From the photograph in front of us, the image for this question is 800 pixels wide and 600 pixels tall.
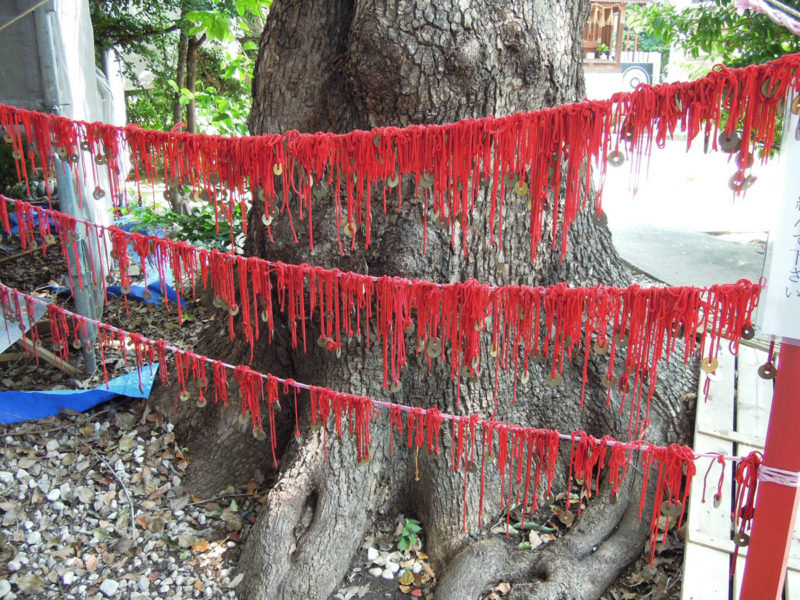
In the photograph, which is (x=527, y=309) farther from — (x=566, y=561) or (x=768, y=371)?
(x=566, y=561)

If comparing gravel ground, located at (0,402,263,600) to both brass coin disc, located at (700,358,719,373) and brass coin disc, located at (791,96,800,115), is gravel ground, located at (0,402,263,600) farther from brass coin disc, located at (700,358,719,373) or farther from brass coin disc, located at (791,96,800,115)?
brass coin disc, located at (791,96,800,115)

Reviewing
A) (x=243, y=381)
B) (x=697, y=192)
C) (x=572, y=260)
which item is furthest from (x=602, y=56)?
(x=243, y=381)

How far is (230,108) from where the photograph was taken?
681cm

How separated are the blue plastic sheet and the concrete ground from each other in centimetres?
288

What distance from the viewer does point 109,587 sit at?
2711mm

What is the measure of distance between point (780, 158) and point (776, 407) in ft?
2.12

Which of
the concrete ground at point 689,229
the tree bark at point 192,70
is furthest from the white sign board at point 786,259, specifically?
the tree bark at point 192,70

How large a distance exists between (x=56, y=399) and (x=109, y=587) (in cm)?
115

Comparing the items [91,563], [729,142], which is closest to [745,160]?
[729,142]

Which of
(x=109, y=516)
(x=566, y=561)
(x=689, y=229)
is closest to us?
(x=566, y=561)

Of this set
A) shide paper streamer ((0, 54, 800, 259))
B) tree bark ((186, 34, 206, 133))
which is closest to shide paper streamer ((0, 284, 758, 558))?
shide paper streamer ((0, 54, 800, 259))

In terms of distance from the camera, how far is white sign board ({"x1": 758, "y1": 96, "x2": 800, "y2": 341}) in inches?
56.1

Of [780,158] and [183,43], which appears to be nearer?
[780,158]

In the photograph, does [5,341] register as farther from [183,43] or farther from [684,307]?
[183,43]
